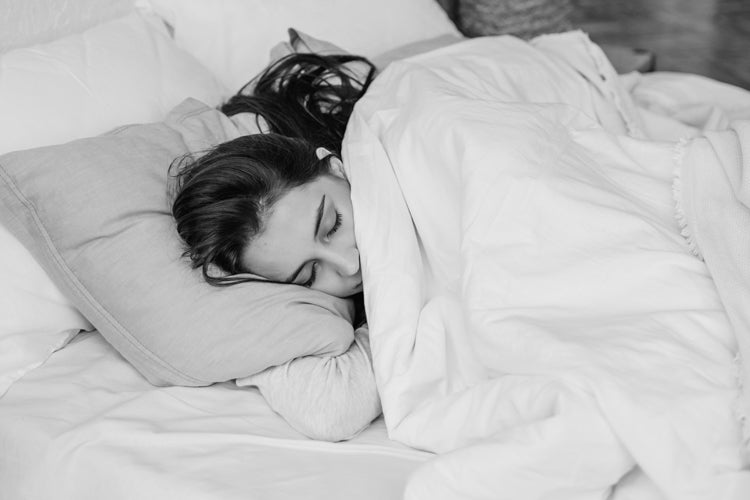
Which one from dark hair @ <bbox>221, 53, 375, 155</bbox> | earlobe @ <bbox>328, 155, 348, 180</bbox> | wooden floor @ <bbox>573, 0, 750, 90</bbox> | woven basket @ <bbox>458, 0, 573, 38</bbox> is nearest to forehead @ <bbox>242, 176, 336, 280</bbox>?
earlobe @ <bbox>328, 155, 348, 180</bbox>

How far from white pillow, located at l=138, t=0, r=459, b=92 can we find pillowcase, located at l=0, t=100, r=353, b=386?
1.73ft

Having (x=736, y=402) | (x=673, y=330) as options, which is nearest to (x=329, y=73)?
(x=673, y=330)

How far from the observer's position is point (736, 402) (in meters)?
0.96

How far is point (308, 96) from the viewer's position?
1677 mm

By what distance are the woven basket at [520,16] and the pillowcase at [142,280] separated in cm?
180

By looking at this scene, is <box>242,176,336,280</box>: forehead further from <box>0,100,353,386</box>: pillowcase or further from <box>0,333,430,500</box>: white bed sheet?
<box>0,333,430,500</box>: white bed sheet

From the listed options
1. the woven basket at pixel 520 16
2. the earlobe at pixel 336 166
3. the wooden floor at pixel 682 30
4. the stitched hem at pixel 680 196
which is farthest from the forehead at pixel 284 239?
the wooden floor at pixel 682 30

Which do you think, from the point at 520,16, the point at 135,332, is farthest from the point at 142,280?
the point at 520,16

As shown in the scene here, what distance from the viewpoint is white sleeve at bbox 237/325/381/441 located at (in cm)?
118

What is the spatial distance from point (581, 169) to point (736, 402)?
0.43 meters

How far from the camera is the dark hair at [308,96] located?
1616 millimetres

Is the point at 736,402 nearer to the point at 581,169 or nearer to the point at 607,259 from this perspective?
the point at 607,259

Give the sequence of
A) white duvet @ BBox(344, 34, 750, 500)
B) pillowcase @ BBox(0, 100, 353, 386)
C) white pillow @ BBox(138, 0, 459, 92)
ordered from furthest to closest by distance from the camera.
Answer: white pillow @ BBox(138, 0, 459, 92), pillowcase @ BBox(0, 100, 353, 386), white duvet @ BBox(344, 34, 750, 500)

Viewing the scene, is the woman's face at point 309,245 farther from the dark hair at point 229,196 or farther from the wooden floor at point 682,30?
the wooden floor at point 682,30
